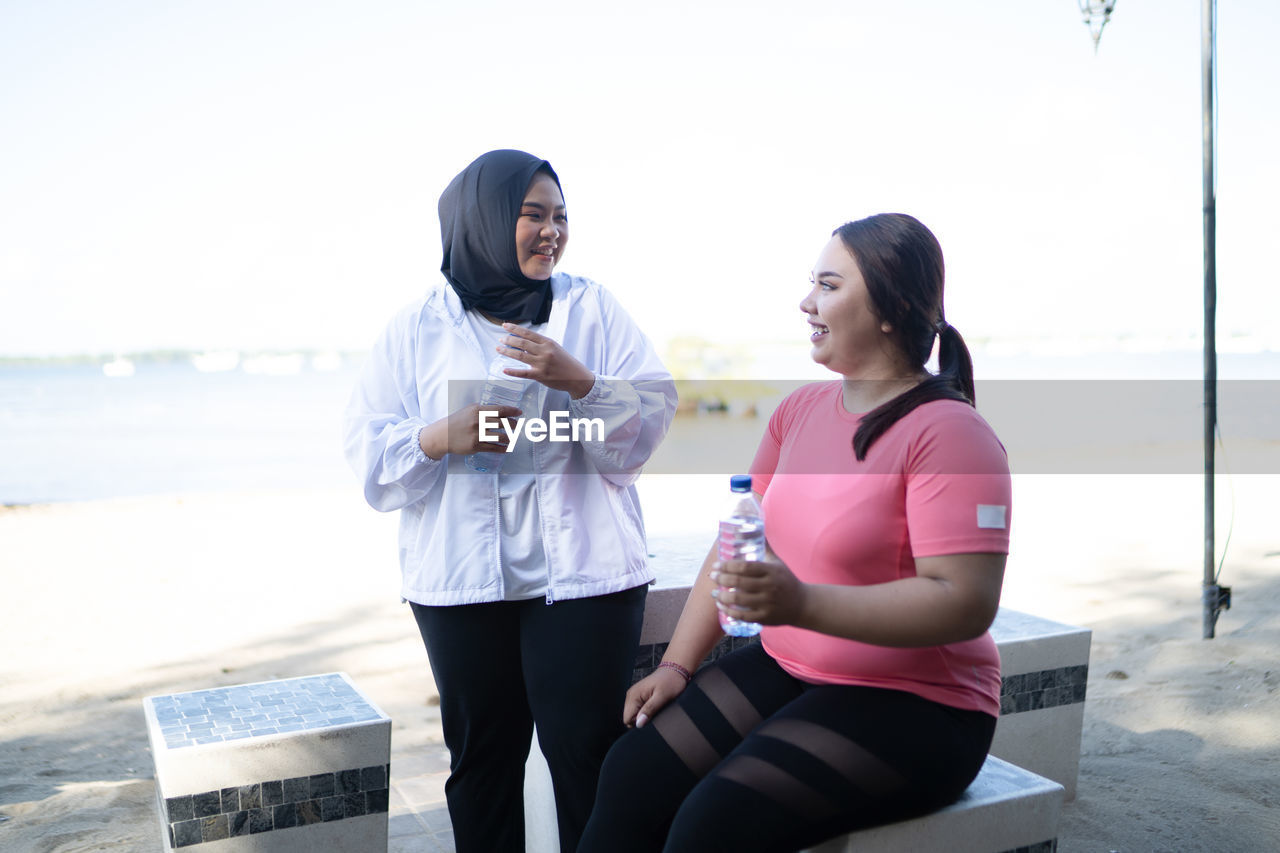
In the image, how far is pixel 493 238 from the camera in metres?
2.21

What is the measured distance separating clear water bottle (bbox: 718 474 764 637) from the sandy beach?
4.88ft

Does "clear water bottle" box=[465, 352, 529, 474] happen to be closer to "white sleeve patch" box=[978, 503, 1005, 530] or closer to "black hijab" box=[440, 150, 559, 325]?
"black hijab" box=[440, 150, 559, 325]

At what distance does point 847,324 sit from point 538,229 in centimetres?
77

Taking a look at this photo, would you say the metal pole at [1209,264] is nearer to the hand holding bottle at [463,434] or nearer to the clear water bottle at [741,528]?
the clear water bottle at [741,528]

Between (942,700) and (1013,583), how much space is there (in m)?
5.12

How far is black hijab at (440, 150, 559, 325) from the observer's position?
2201mm

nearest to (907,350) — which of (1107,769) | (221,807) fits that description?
(221,807)

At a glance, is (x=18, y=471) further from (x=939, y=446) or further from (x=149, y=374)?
(x=149, y=374)

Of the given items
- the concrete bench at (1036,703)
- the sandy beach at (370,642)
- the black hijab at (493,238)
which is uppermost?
the black hijab at (493,238)

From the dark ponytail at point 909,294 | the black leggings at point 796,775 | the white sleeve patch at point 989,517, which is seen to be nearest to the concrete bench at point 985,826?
the black leggings at point 796,775

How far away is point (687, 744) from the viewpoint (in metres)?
1.85

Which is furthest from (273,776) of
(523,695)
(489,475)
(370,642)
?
(370,642)

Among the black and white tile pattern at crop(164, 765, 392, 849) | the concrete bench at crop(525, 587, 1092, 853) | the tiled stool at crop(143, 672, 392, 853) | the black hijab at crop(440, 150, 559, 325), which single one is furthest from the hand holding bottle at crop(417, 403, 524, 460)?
the concrete bench at crop(525, 587, 1092, 853)

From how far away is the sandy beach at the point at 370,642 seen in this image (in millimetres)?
3195
